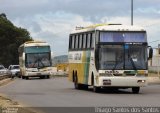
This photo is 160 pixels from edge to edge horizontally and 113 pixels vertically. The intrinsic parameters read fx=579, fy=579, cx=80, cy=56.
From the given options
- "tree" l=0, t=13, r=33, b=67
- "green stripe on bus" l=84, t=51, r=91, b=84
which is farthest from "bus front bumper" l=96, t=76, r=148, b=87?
"tree" l=0, t=13, r=33, b=67

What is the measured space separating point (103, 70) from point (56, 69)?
168ft

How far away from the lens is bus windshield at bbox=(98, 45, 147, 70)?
28953mm

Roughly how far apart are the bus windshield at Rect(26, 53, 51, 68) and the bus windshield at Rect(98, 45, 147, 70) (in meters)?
29.4

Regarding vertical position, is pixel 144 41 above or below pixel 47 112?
above

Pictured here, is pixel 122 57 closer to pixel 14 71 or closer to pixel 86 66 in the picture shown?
pixel 86 66

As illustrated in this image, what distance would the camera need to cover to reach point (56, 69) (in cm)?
7975

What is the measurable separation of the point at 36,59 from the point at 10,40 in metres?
45.3

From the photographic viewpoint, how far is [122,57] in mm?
29047

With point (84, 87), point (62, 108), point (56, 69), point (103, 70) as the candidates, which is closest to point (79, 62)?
point (84, 87)

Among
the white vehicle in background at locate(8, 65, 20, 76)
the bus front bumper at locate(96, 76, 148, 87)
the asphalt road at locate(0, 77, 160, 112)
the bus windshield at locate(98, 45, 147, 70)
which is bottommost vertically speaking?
the asphalt road at locate(0, 77, 160, 112)

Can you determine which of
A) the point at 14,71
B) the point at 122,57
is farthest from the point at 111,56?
the point at 14,71

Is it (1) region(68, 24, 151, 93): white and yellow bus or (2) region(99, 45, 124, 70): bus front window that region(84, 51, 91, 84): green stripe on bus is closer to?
(1) region(68, 24, 151, 93): white and yellow bus

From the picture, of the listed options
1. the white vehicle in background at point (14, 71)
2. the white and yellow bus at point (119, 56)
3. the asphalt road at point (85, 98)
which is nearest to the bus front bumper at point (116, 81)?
the white and yellow bus at point (119, 56)

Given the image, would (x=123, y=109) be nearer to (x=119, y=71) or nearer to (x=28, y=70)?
(x=119, y=71)
